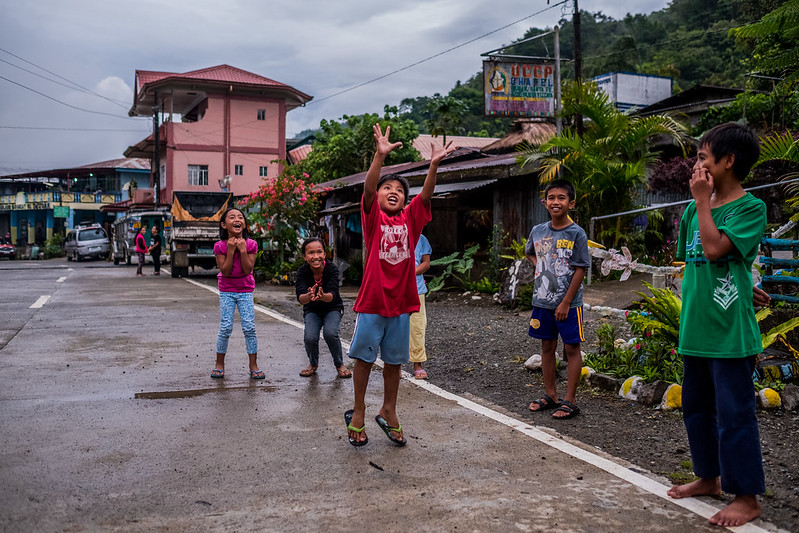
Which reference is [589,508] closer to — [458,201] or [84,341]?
[84,341]

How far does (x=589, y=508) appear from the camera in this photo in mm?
3520

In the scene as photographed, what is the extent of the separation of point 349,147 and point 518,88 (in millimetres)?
17339

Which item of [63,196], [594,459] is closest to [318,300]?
[594,459]

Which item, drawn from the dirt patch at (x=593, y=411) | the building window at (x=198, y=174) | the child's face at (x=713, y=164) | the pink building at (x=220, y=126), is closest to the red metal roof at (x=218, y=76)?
the pink building at (x=220, y=126)

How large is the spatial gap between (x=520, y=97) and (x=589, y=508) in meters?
14.6

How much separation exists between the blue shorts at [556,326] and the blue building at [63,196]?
176ft

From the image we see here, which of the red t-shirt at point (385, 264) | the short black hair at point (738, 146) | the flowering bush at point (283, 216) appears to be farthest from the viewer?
the flowering bush at point (283, 216)

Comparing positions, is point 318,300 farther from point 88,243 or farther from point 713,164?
point 88,243

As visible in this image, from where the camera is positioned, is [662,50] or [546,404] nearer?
[546,404]

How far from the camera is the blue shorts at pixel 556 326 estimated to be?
5434 millimetres

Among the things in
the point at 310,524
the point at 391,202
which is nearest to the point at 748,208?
the point at 391,202

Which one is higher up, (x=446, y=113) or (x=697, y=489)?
(x=446, y=113)

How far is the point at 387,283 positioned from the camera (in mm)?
4551

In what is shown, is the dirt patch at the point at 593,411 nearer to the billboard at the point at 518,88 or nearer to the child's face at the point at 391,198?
the child's face at the point at 391,198
